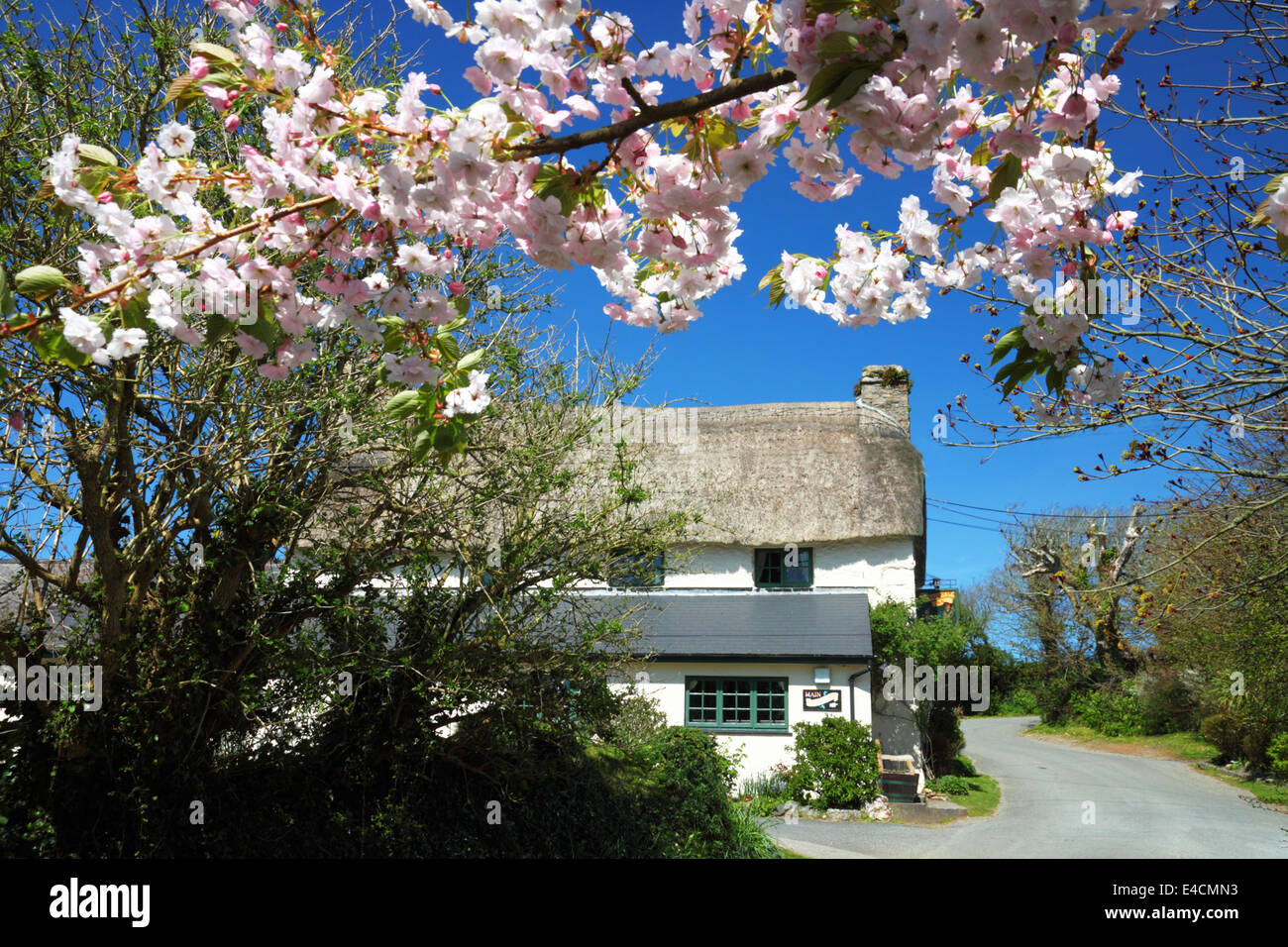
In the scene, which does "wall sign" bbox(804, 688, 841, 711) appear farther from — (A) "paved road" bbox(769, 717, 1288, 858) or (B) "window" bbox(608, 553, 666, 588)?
(B) "window" bbox(608, 553, 666, 588)

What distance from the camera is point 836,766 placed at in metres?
14.1

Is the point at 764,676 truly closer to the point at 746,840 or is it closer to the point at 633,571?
the point at 746,840

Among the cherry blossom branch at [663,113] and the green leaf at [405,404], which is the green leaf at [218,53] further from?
the green leaf at [405,404]

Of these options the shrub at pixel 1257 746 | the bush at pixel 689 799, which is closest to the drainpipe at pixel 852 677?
the bush at pixel 689 799

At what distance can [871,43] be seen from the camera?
158 cm

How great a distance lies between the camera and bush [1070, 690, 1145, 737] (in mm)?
26125

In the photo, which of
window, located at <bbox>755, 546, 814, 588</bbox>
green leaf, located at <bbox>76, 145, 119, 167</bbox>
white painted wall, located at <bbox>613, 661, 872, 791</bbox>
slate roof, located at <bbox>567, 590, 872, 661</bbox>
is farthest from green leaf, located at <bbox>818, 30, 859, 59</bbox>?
window, located at <bbox>755, 546, 814, 588</bbox>

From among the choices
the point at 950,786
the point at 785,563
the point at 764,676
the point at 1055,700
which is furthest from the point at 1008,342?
the point at 1055,700

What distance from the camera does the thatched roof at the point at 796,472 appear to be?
1786cm

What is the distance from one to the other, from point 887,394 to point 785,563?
4863 millimetres

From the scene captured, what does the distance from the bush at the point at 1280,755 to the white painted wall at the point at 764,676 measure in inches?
367
